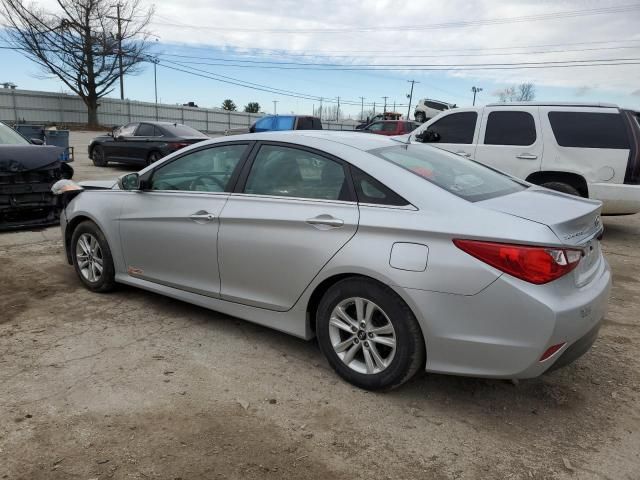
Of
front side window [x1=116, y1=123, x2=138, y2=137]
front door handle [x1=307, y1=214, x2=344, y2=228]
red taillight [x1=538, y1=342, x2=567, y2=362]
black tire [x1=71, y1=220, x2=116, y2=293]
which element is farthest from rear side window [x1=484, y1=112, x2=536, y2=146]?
front side window [x1=116, y1=123, x2=138, y2=137]

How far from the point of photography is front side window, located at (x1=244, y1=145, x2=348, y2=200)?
11.0ft

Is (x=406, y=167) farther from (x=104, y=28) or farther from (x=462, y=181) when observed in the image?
(x=104, y=28)

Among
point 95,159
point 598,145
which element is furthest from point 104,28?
point 598,145

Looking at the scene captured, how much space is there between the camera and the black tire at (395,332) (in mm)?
2902

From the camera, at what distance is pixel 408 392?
126 inches

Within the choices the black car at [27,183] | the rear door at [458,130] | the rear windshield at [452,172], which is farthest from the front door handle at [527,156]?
the black car at [27,183]

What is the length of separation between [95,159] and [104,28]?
25001 mm

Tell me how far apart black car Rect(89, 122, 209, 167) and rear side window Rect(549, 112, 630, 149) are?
9.29m

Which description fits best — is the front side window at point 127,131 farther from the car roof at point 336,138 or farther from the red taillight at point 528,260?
the red taillight at point 528,260

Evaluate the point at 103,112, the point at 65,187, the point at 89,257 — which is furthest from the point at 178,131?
the point at 103,112

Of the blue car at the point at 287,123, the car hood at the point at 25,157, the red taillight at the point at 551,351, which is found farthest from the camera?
the blue car at the point at 287,123

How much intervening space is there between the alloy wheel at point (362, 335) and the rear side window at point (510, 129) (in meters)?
5.57

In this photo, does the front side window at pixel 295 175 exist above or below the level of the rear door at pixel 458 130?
below

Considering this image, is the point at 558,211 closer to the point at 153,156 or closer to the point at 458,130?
the point at 458,130
